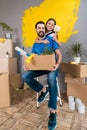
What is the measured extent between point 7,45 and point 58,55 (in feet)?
5.36

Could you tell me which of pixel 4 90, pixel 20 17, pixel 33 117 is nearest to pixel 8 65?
pixel 4 90

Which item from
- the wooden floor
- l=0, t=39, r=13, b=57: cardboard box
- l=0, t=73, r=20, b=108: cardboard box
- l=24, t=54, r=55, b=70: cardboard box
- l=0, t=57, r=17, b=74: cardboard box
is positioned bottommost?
the wooden floor

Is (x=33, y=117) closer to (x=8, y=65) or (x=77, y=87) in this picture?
(x=77, y=87)

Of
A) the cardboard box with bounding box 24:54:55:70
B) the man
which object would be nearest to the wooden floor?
the man

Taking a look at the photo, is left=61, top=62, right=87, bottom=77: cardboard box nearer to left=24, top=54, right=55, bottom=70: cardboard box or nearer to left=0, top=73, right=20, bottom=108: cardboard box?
left=24, top=54, right=55, bottom=70: cardboard box

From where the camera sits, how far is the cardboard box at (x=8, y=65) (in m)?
2.93

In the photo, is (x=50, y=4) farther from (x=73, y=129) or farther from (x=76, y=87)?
(x=73, y=129)

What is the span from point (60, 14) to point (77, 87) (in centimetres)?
149

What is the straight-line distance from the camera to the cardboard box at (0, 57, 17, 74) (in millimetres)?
2930

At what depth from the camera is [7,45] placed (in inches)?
126

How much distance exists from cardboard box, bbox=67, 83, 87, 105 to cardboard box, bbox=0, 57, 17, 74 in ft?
4.45

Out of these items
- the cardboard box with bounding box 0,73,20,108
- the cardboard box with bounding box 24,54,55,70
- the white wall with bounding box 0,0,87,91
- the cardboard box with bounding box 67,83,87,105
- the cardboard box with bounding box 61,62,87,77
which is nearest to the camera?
the cardboard box with bounding box 24,54,55,70

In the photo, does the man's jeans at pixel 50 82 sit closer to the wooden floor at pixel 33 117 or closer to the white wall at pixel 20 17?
the wooden floor at pixel 33 117

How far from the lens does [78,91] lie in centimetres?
205
